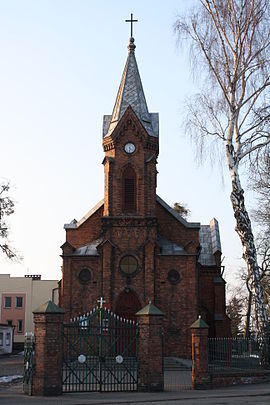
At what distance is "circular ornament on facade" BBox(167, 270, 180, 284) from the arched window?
14.3ft

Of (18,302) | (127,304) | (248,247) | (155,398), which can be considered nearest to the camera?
(155,398)

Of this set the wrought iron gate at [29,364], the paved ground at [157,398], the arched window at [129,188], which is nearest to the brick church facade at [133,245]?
the arched window at [129,188]

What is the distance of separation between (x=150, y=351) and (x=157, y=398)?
220cm

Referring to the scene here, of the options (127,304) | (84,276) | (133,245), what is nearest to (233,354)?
(127,304)

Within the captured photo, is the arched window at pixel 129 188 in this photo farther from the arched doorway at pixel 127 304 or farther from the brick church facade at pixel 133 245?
the arched doorway at pixel 127 304

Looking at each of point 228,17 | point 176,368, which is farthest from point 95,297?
point 228,17

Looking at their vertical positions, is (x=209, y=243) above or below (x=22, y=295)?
above

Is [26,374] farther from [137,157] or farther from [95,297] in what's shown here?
[137,157]

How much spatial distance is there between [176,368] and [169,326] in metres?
3.68

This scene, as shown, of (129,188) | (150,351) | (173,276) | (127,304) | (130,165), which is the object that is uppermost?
(130,165)

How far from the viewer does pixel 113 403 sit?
15.7 m

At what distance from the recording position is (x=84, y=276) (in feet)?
107

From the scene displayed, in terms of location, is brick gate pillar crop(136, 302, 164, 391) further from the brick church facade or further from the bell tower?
the bell tower

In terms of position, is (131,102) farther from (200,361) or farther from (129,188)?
(200,361)
